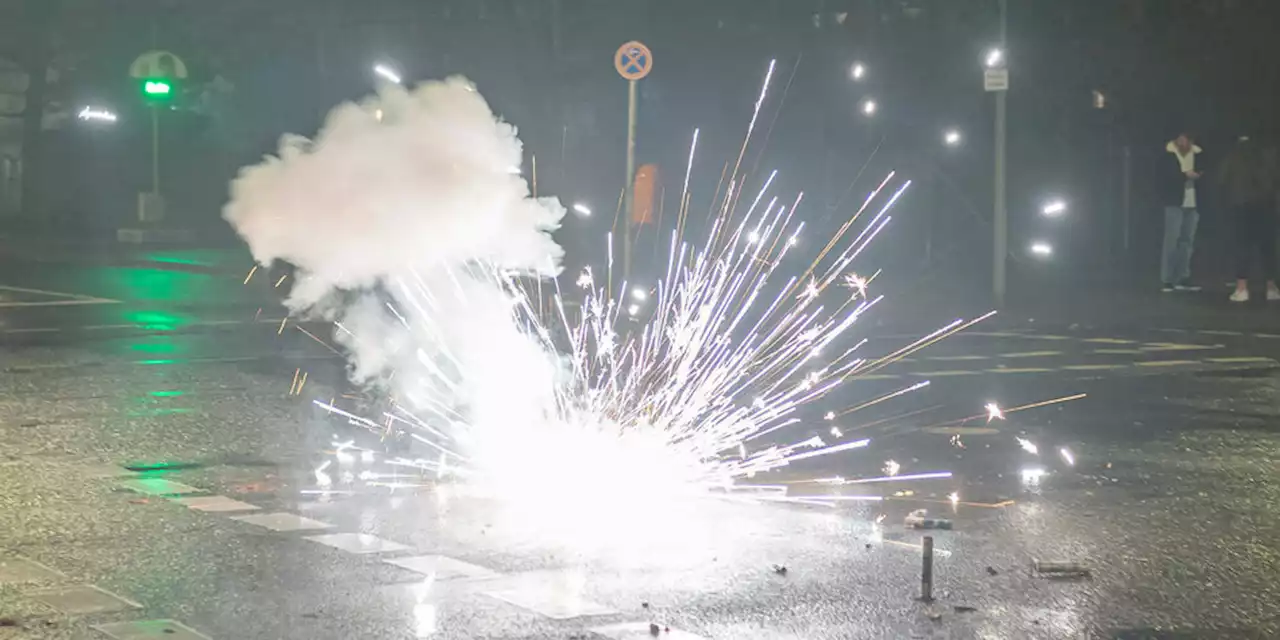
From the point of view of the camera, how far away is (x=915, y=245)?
77.8 ft

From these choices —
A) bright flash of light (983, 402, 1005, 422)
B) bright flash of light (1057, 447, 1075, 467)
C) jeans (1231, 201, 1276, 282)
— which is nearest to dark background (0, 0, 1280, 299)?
jeans (1231, 201, 1276, 282)

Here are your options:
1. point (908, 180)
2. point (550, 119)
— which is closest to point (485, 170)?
point (908, 180)

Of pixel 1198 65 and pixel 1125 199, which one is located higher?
pixel 1198 65

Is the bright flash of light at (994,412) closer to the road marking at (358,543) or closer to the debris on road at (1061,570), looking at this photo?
the debris on road at (1061,570)

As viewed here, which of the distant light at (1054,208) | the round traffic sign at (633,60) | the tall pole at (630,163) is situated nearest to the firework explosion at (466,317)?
the tall pole at (630,163)

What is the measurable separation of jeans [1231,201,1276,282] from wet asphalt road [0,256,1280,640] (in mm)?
8959

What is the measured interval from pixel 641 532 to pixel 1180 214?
16.6 meters

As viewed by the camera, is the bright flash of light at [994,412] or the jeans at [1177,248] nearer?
the bright flash of light at [994,412]

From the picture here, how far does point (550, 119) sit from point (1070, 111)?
7.65m

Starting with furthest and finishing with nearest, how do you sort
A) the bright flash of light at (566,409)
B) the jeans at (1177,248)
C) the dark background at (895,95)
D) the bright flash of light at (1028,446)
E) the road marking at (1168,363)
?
the dark background at (895,95)
the jeans at (1177,248)
the road marking at (1168,363)
the bright flash of light at (1028,446)
the bright flash of light at (566,409)

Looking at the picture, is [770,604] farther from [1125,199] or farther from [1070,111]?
[1125,199]

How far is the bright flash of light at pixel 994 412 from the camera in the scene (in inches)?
466

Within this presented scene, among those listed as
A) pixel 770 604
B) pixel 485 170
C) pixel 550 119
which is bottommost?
pixel 770 604

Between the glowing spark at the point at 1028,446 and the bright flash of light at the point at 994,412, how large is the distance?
0.89 metres
